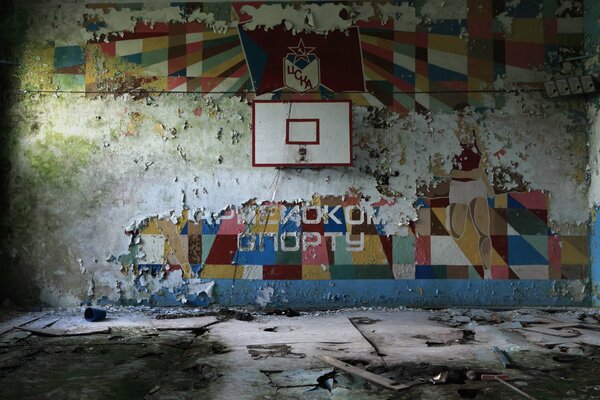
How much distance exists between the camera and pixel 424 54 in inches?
210

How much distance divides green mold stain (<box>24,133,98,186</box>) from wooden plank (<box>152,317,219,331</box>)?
6.52 feet

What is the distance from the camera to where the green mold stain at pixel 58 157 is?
5387 mm

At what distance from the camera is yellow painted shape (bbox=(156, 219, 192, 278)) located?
17.3ft

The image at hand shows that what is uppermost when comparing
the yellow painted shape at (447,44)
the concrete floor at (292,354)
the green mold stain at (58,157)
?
the yellow painted shape at (447,44)

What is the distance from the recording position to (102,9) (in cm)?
543

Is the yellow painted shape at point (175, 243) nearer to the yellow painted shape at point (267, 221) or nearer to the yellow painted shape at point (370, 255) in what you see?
the yellow painted shape at point (267, 221)

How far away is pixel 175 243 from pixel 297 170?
1.50 m

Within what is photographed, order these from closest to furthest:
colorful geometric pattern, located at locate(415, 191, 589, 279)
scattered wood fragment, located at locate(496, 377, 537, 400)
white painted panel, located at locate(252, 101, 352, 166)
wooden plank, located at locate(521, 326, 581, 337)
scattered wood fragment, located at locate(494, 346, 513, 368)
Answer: scattered wood fragment, located at locate(496, 377, 537, 400)
scattered wood fragment, located at locate(494, 346, 513, 368)
wooden plank, located at locate(521, 326, 581, 337)
white painted panel, located at locate(252, 101, 352, 166)
colorful geometric pattern, located at locate(415, 191, 589, 279)

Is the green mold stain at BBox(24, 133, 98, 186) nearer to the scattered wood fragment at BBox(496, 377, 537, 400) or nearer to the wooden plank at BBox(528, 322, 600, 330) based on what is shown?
the scattered wood fragment at BBox(496, 377, 537, 400)

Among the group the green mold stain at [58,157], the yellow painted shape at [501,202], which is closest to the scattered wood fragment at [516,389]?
the yellow painted shape at [501,202]

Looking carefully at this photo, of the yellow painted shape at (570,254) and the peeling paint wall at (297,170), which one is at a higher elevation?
the peeling paint wall at (297,170)

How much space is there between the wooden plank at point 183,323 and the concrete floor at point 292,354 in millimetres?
18

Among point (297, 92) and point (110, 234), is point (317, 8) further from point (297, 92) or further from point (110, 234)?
point (110, 234)

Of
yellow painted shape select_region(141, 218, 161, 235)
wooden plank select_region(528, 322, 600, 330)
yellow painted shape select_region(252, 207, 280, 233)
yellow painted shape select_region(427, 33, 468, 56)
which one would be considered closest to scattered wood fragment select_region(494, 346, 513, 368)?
wooden plank select_region(528, 322, 600, 330)
